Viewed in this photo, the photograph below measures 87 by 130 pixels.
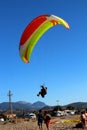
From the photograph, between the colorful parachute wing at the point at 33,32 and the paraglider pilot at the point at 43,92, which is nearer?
the colorful parachute wing at the point at 33,32

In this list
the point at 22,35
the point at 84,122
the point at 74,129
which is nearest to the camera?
the point at 84,122

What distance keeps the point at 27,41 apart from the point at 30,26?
1.10 m

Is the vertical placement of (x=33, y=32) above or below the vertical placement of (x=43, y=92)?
above

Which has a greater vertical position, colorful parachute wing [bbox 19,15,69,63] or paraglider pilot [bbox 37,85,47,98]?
colorful parachute wing [bbox 19,15,69,63]

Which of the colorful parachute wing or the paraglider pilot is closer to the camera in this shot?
the colorful parachute wing

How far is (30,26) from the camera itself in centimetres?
2284

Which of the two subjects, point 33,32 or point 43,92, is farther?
point 43,92

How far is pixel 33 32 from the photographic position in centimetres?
2327

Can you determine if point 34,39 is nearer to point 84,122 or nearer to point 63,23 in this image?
point 63,23

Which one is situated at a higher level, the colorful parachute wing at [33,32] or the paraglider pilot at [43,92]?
the colorful parachute wing at [33,32]

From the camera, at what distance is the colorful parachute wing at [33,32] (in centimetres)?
2294

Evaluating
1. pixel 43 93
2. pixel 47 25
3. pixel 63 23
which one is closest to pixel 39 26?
pixel 47 25

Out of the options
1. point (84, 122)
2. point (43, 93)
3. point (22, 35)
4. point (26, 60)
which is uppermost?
point (22, 35)

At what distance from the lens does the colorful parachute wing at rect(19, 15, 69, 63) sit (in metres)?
22.9
